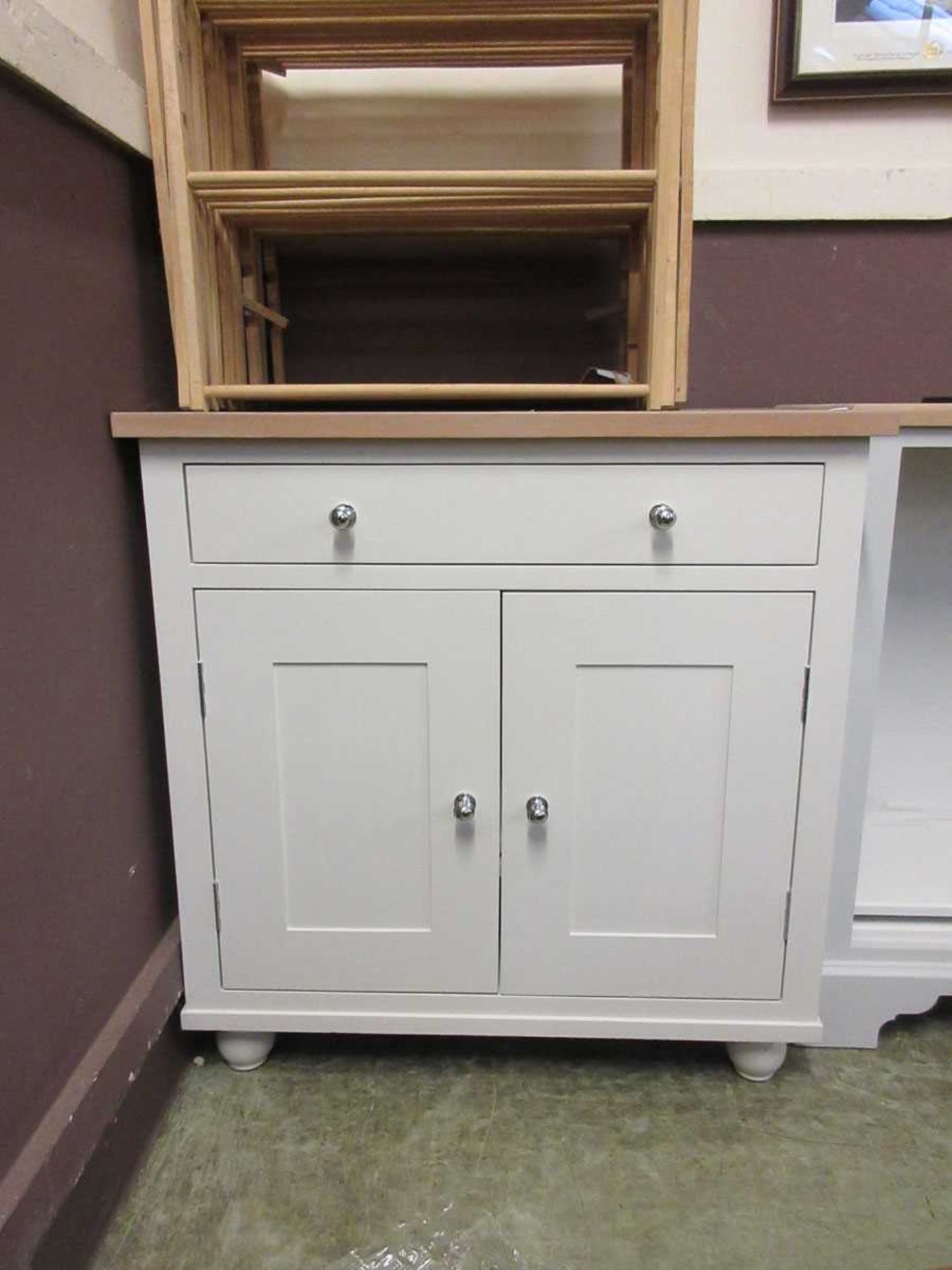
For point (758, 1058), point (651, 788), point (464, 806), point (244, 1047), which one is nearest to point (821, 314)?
point (651, 788)

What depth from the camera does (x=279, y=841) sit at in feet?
3.17

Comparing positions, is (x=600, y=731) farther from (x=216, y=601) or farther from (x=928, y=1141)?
(x=928, y=1141)

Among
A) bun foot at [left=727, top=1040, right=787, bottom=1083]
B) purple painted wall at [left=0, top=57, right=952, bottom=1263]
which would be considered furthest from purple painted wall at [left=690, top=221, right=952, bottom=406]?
bun foot at [left=727, top=1040, right=787, bottom=1083]

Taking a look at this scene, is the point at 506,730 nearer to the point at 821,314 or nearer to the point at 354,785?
the point at 354,785

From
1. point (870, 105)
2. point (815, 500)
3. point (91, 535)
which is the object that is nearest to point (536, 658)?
point (815, 500)

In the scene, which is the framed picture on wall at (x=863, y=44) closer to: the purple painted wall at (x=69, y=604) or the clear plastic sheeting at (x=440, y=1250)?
the purple painted wall at (x=69, y=604)

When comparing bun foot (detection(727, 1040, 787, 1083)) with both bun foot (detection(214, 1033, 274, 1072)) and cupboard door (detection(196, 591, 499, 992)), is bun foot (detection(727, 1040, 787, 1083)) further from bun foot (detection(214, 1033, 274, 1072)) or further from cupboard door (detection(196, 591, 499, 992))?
bun foot (detection(214, 1033, 274, 1072))

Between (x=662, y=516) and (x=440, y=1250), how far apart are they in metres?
0.77

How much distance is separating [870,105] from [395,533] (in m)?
0.99

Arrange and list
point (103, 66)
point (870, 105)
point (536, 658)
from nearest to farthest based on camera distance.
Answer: point (103, 66), point (536, 658), point (870, 105)

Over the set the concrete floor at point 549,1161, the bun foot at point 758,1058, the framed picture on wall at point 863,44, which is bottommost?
the concrete floor at point 549,1161

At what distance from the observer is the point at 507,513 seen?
0.88 metres

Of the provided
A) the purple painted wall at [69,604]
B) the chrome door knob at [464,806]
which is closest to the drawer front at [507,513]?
the purple painted wall at [69,604]

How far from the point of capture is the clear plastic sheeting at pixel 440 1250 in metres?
0.80
